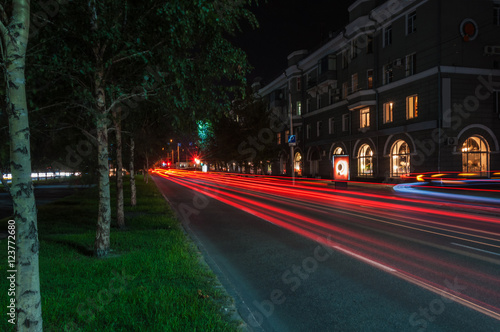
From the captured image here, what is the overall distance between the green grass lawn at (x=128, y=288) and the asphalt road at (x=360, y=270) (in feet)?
1.63

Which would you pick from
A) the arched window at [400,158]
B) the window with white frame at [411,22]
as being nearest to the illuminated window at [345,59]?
the window with white frame at [411,22]

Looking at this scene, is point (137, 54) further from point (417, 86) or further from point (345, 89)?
point (345, 89)

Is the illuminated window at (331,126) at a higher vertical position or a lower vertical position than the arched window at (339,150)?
higher

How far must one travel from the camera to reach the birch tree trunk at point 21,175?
294cm

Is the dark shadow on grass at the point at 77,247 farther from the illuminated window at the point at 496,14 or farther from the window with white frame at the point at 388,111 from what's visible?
the illuminated window at the point at 496,14

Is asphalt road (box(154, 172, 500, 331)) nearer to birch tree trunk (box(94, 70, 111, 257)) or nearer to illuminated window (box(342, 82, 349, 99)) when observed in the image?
birch tree trunk (box(94, 70, 111, 257))

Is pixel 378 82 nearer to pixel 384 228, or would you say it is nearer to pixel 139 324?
pixel 384 228

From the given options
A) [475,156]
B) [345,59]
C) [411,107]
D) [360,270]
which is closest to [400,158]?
[411,107]

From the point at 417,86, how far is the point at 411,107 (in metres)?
1.76

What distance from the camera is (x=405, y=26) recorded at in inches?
1146

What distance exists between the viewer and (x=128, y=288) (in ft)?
16.6

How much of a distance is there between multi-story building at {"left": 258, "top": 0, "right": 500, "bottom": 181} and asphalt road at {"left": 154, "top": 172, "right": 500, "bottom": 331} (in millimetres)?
16349

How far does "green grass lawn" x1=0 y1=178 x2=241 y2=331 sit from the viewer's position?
3953 mm

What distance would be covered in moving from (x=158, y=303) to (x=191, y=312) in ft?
1.71
